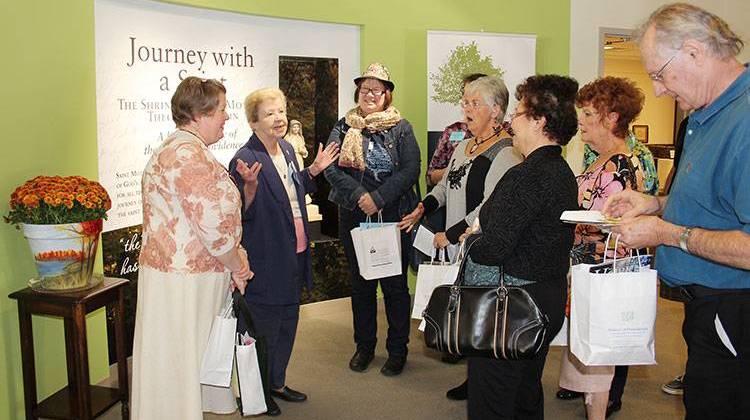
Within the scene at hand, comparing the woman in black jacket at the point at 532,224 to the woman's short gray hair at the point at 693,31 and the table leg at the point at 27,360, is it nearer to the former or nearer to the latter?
the woman's short gray hair at the point at 693,31

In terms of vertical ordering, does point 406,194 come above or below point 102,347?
above

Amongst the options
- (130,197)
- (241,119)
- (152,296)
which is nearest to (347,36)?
(241,119)

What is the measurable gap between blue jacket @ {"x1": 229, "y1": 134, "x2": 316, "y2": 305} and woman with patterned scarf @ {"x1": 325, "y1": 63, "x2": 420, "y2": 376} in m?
0.61

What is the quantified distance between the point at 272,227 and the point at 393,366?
1244 mm

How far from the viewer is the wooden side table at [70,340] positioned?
3.06 m

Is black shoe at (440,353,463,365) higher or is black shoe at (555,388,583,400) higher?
black shoe at (440,353,463,365)

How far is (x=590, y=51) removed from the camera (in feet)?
21.3

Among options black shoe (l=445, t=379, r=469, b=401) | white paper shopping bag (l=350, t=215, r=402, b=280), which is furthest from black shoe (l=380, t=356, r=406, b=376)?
white paper shopping bag (l=350, t=215, r=402, b=280)

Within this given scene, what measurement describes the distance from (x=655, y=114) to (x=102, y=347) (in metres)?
12.1

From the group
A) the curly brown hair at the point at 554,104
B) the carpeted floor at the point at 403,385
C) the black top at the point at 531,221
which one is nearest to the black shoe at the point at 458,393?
the carpeted floor at the point at 403,385

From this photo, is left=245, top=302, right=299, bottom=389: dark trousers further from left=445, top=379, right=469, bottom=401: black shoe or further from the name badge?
the name badge

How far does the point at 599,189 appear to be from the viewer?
128 inches

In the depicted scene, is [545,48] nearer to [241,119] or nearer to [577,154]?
[577,154]

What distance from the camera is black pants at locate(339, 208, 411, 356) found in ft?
13.9
